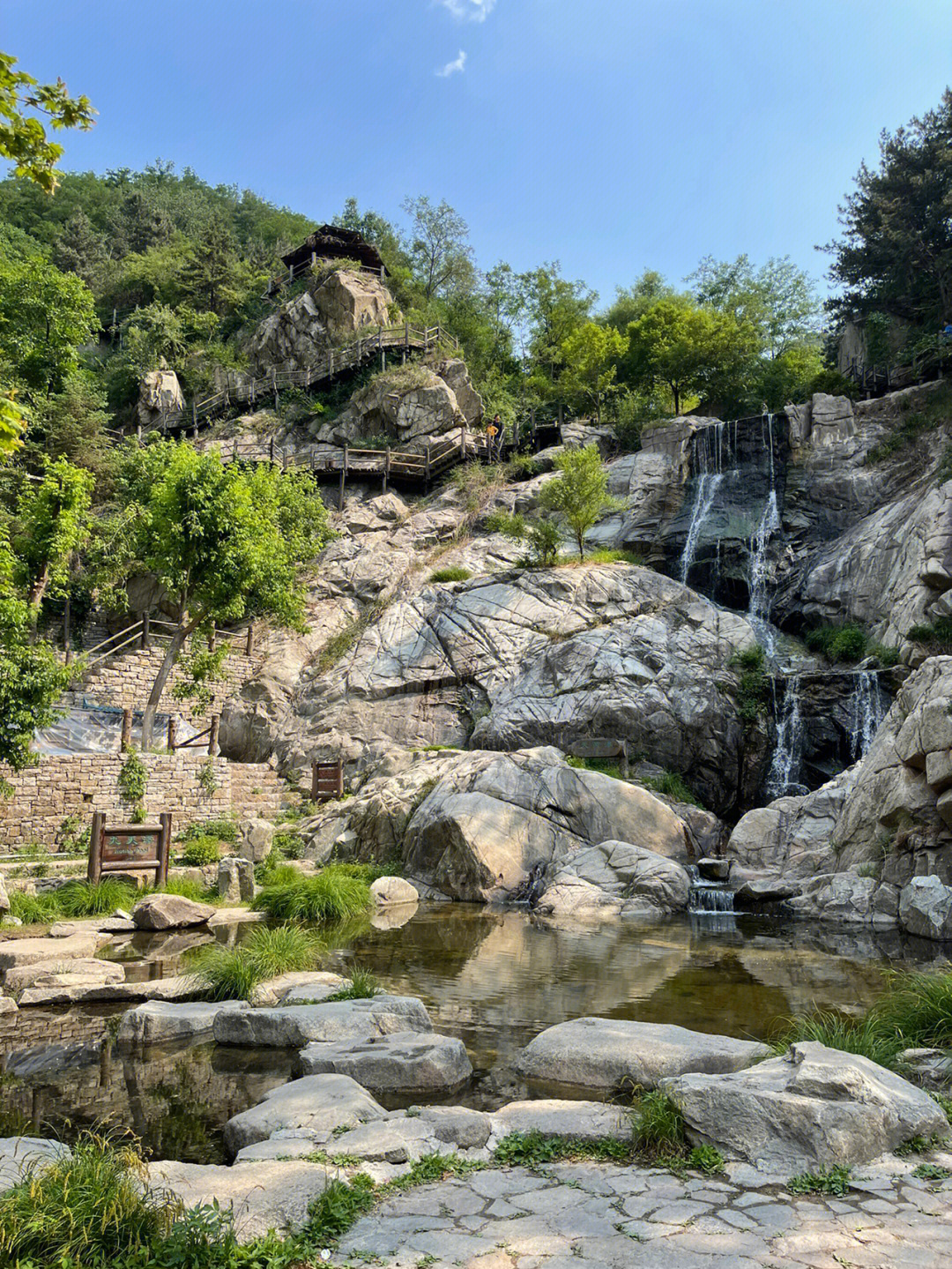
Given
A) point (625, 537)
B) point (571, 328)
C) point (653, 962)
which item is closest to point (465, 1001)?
point (653, 962)

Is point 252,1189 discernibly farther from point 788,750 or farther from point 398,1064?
point 788,750

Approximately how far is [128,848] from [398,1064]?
9432mm

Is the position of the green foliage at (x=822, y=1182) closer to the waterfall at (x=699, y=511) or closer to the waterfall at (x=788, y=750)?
the waterfall at (x=788, y=750)

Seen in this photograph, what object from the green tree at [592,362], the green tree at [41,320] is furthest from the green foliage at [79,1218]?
the green tree at [592,362]

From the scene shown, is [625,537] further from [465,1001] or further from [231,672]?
[465,1001]

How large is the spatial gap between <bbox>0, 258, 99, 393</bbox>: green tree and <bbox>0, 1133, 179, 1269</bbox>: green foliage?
33.5m

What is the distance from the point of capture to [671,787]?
62.4 ft

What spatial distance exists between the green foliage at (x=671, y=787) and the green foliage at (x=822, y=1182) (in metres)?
15.1

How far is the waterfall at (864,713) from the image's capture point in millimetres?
18766

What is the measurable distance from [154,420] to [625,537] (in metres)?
25.0

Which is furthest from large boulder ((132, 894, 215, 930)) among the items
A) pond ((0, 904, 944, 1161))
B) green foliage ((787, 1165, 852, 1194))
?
green foliage ((787, 1165, 852, 1194))

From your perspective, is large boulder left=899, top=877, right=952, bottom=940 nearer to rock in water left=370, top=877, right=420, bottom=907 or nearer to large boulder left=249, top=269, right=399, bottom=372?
rock in water left=370, top=877, right=420, bottom=907

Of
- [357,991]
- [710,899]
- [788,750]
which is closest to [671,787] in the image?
[788,750]

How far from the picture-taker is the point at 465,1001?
819 centimetres
